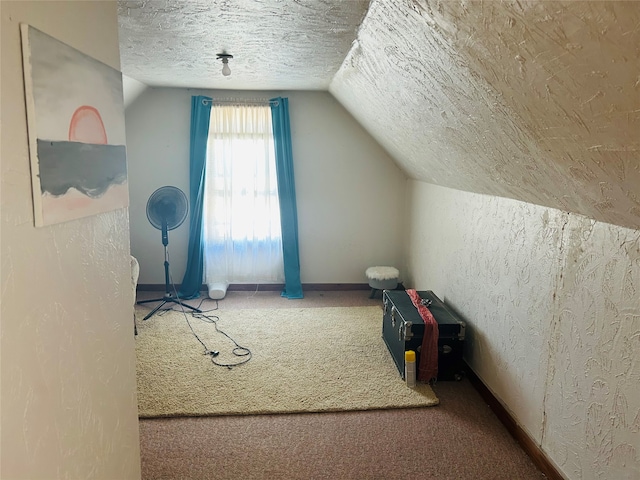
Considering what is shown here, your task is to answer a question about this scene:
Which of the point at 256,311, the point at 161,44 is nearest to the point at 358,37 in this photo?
the point at 161,44

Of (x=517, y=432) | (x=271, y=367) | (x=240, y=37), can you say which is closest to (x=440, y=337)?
(x=517, y=432)

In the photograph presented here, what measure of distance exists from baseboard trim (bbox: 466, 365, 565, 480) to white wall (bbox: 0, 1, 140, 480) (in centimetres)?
188

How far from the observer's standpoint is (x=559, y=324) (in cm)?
202

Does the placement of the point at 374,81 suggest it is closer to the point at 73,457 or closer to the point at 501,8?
the point at 501,8

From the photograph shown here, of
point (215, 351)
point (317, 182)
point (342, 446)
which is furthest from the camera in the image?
point (317, 182)

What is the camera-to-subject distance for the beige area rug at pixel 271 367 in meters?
2.68

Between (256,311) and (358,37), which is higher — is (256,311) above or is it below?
below

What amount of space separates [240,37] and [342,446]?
2.36 metres

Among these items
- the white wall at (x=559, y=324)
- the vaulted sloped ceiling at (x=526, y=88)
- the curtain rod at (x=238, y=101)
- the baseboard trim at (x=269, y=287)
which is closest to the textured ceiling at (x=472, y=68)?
the vaulted sloped ceiling at (x=526, y=88)

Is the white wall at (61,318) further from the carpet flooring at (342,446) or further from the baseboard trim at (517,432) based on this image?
the baseboard trim at (517,432)

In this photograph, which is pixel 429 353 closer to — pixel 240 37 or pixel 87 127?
pixel 240 37

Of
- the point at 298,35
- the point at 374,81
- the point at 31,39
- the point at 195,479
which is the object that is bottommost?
the point at 195,479

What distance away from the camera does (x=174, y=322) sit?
13.2 ft

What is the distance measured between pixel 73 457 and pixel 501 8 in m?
1.72
